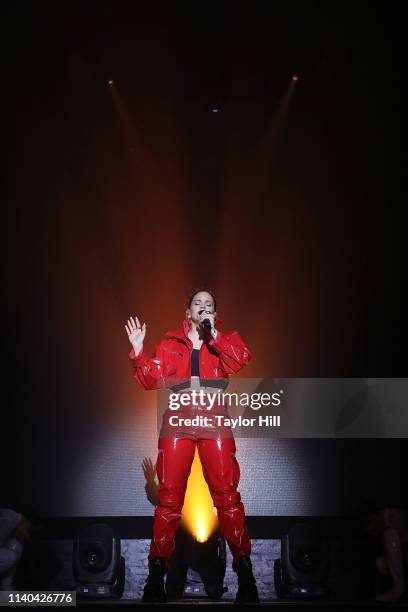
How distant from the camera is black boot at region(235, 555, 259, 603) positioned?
3.29 meters

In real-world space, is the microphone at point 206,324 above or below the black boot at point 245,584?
above

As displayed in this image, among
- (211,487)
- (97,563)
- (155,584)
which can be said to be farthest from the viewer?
(97,563)

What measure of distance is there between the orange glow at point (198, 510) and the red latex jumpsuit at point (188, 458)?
749mm

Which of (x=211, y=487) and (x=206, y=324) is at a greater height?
(x=206, y=324)

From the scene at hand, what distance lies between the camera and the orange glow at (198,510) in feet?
13.8

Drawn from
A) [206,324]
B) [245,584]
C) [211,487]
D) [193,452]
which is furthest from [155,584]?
[206,324]

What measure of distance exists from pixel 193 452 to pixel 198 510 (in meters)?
0.91

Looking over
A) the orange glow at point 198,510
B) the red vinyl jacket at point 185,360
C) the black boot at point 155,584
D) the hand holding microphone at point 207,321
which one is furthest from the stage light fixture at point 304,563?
the hand holding microphone at point 207,321

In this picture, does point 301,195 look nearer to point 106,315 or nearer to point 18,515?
point 106,315

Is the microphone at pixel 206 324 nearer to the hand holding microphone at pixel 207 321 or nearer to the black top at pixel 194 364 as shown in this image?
the hand holding microphone at pixel 207 321

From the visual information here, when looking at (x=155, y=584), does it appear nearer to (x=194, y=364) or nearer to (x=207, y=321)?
(x=194, y=364)

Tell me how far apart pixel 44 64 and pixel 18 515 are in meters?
3.21

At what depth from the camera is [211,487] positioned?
3576 mm

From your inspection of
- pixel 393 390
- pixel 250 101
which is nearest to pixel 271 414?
pixel 393 390
